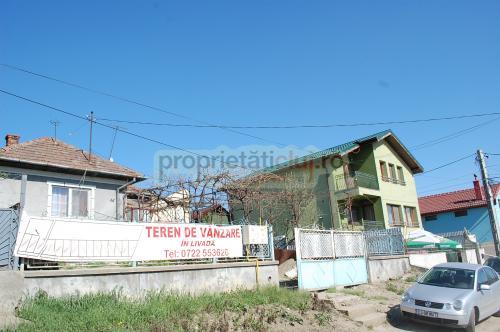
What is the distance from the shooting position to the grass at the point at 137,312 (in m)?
7.25

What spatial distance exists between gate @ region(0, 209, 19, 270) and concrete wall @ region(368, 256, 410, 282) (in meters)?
12.7

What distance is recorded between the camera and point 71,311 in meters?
7.88

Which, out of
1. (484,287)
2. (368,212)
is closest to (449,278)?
(484,287)

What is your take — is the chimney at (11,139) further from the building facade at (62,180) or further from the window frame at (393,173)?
the window frame at (393,173)

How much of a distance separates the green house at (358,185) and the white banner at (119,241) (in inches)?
620

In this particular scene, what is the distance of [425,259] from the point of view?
898 inches

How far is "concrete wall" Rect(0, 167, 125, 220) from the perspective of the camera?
1415 cm

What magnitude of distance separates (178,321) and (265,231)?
560 cm

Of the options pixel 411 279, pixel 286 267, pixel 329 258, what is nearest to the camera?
pixel 329 258

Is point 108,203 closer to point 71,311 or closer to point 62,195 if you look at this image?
Answer: point 62,195

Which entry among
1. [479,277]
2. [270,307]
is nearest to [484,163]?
[479,277]

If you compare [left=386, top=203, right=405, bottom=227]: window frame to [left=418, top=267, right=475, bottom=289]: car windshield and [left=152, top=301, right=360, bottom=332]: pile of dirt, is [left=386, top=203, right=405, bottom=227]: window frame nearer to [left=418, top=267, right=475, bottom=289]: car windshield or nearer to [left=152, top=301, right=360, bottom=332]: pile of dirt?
[left=418, top=267, right=475, bottom=289]: car windshield

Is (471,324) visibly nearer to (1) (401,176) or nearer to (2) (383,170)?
(2) (383,170)

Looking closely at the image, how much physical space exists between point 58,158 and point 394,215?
23672 millimetres
